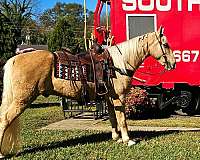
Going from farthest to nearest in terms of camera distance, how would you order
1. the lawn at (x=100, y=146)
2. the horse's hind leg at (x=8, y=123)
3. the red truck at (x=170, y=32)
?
the red truck at (x=170, y=32) → the lawn at (x=100, y=146) → the horse's hind leg at (x=8, y=123)

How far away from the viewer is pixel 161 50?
763 cm

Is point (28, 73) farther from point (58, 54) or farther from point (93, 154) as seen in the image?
point (93, 154)

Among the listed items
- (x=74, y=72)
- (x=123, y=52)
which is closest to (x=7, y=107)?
(x=74, y=72)

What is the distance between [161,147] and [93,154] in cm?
122

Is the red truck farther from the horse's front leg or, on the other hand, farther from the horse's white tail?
the horse's white tail

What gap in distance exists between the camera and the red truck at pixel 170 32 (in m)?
11.0

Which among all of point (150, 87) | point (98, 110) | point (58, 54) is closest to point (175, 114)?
point (150, 87)

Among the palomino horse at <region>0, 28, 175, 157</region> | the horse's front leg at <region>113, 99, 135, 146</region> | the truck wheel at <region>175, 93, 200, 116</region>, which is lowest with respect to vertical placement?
the truck wheel at <region>175, 93, 200, 116</region>

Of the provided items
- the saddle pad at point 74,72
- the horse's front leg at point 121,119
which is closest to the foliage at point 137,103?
the horse's front leg at point 121,119

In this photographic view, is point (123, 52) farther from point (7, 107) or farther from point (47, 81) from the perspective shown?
point (7, 107)

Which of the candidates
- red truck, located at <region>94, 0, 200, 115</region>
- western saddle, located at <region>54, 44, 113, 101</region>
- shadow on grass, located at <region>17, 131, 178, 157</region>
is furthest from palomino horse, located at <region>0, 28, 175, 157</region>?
red truck, located at <region>94, 0, 200, 115</region>

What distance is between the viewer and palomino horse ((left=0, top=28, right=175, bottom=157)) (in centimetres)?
681

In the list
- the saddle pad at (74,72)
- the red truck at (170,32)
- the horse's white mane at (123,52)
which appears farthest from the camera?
the red truck at (170,32)

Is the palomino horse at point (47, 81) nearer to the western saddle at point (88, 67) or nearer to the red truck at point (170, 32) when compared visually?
the western saddle at point (88, 67)
